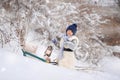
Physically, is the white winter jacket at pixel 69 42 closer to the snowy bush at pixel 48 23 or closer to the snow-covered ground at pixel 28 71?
the snow-covered ground at pixel 28 71

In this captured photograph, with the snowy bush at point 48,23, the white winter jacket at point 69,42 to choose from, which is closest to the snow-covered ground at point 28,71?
the white winter jacket at point 69,42

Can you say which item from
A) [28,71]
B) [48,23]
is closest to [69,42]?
[28,71]

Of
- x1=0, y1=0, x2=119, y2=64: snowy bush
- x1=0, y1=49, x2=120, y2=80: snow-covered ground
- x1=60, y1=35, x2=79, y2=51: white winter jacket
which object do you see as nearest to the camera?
x1=0, y1=49, x2=120, y2=80: snow-covered ground

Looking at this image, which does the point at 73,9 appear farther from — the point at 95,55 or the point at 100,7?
the point at 95,55

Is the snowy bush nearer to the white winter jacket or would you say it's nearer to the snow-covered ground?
the white winter jacket

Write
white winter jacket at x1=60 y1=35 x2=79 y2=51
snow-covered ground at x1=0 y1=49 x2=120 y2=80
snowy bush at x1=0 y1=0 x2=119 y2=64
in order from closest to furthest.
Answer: snow-covered ground at x1=0 y1=49 x2=120 y2=80 < white winter jacket at x1=60 y1=35 x2=79 y2=51 < snowy bush at x1=0 y1=0 x2=119 y2=64

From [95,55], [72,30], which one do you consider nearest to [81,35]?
[95,55]

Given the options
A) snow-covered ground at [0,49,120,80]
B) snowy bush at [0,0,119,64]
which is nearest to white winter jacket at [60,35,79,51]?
snow-covered ground at [0,49,120,80]

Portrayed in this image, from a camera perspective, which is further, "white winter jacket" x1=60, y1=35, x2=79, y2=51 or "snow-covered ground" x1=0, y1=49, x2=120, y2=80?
"white winter jacket" x1=60, y1=35, x2=79, y2=51

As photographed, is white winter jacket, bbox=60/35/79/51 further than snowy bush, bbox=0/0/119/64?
No

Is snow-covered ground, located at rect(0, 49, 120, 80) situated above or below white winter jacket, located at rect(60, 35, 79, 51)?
below

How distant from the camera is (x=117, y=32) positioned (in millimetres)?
2062

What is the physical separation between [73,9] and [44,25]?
27 cm

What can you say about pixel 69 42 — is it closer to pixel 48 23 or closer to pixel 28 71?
pixel 28 71
